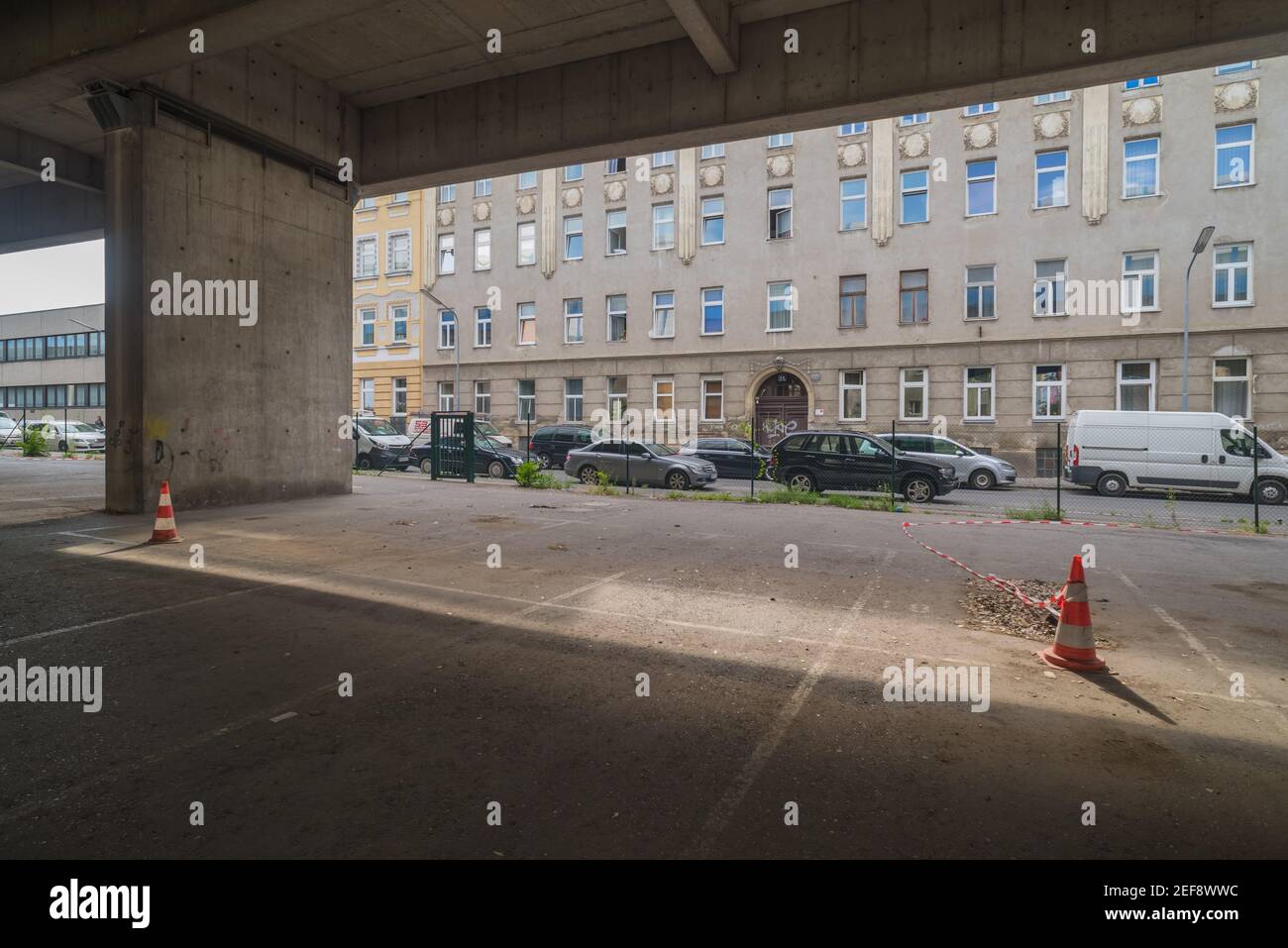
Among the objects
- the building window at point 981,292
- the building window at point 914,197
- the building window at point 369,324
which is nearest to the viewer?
the building window at point 981,292

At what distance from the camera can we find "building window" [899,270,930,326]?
30.2 meters

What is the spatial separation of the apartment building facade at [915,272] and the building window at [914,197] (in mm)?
79

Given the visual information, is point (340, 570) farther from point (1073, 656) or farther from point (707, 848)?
point (1073, 656)

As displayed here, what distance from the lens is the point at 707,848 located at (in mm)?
2822

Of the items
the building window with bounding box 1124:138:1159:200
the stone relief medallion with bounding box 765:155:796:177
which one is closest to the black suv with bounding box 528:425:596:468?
the stone relief medallion with bounding box 765:155:796:177

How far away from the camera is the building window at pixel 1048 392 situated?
28031 millimetres

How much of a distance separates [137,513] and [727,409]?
25065mm

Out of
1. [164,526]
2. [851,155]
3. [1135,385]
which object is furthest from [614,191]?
[164,526]

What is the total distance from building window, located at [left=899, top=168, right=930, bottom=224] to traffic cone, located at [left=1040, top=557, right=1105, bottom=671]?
28.6 meters

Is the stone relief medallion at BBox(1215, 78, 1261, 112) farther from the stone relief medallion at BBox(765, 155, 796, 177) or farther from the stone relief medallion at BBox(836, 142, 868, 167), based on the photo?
the stone relief medallion at BBox(765, 155, 796, 177)

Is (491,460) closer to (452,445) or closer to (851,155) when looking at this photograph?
(452,445)

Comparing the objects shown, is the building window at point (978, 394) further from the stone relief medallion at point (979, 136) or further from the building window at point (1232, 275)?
the stone relief medallion at point (979, 136)

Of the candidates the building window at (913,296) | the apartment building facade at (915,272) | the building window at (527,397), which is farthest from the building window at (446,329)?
the building window at (913,296)
